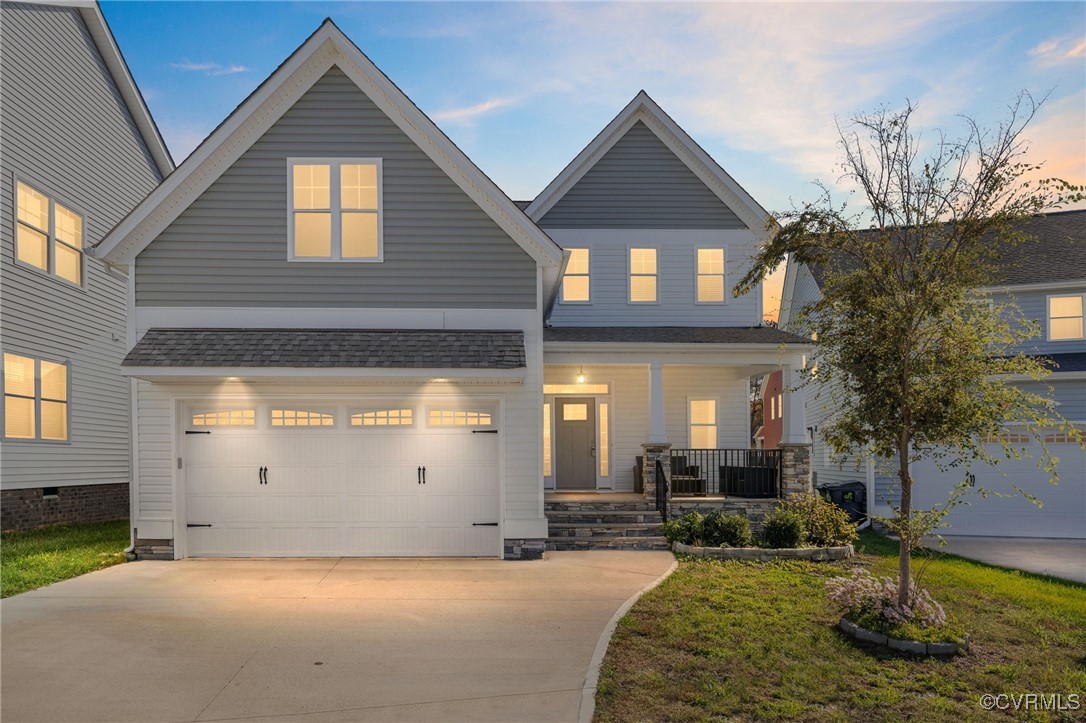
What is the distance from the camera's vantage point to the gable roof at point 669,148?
51.2ft

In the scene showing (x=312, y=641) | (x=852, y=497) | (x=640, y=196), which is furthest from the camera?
(x=640, y=196)

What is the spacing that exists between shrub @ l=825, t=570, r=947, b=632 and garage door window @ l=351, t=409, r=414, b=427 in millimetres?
6707

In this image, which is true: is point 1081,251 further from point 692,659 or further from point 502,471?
point 692,659

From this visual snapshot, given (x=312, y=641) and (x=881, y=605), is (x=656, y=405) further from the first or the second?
(x=312, y=641)

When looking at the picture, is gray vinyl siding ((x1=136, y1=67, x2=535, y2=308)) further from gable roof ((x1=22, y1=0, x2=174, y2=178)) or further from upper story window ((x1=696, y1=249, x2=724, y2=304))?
gable roof ((x1=22, y1=0, x2=174, y2=178))

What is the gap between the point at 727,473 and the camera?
14.4 m

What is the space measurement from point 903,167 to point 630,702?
6.14 metres

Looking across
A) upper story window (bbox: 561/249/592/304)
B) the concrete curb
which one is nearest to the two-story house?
the concrete curb

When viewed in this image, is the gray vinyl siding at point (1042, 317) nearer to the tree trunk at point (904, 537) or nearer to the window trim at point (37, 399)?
the tree trunk at point (904, 537)

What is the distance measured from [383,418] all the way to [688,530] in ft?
17.9

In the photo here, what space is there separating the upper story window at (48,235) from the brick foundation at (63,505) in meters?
4.80

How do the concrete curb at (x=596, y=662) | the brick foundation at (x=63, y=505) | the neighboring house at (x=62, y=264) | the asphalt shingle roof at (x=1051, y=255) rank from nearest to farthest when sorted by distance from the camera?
the concrete curb at (x=596, y=662)
the brick foundation at (x=63, y=505)
the neighboring house at (x=62, y=264)
the asphalt shingle roof at (x=1051, y=255)

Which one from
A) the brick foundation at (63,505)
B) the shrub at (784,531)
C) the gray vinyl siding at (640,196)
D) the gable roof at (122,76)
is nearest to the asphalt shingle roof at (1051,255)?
the gray vinyl siding at (640,196)

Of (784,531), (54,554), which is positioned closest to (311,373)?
(54,554)
